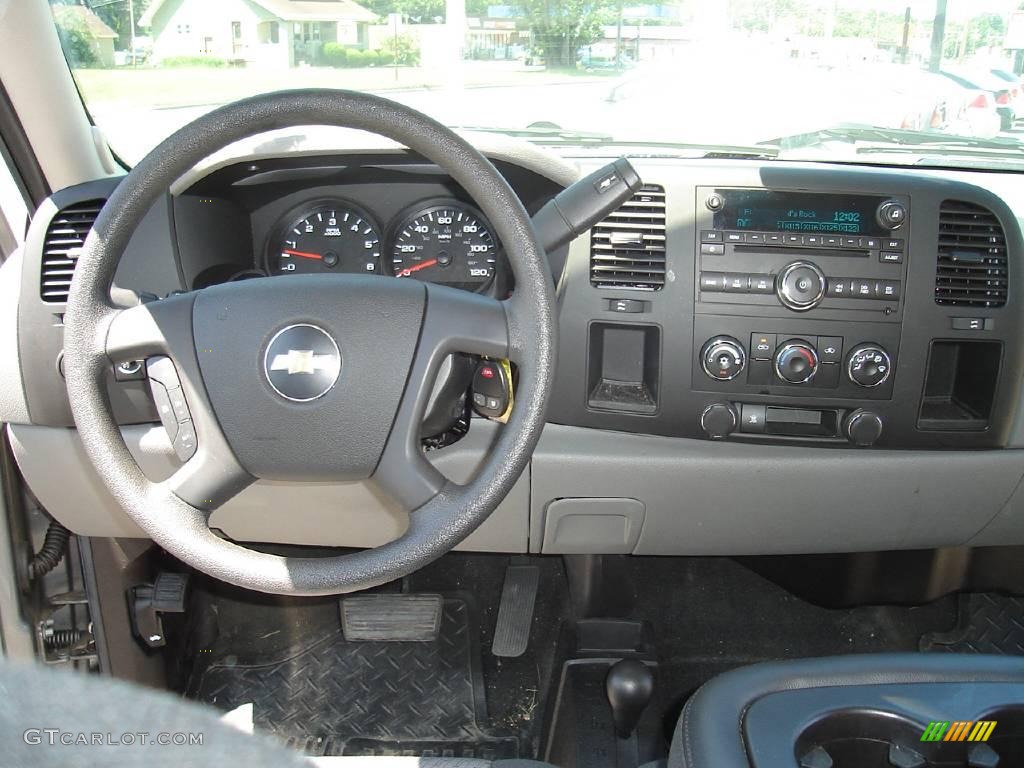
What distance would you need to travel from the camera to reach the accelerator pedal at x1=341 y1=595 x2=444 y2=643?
106 inches

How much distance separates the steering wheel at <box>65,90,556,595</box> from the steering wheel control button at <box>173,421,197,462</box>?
10 mm

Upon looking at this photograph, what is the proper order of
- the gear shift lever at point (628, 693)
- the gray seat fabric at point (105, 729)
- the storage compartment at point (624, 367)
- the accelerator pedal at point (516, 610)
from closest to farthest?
the gray seat fabric at point (105, 729) → the storage compartment at point (624, 367) → the gear shift lever at point (628, 693) → the accelerator pedal at point (516, 610)

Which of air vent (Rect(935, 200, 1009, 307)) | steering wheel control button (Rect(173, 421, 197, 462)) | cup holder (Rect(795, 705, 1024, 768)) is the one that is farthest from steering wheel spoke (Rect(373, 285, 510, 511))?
air vent (Rect(935, 200, 1009, 307))

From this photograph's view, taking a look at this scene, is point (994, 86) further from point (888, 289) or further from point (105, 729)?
point (105, 729)

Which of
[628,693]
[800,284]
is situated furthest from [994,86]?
[628,693]

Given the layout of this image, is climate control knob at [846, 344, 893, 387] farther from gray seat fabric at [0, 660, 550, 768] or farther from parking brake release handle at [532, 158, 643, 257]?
gray seat fabric at [0, 660, 550, 768]

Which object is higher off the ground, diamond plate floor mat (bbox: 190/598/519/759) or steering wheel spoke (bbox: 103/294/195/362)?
steering wheel spoke (bbox: 103/294/195/362)

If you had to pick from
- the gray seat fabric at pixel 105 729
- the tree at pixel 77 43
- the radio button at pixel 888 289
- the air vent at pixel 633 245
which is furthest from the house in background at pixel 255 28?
the gray seat fabric at pixel 105 729

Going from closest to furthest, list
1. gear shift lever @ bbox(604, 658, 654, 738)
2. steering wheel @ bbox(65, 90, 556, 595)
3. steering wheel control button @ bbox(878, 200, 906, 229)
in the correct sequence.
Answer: steering wheel @ bbox(65, 90, 556, 595), steering wheel control button @ bbox(878, 200, 906, 229), gear shift lever @ bbox(604, 658, 654, 738)

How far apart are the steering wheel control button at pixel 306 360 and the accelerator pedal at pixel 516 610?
148 centimetres

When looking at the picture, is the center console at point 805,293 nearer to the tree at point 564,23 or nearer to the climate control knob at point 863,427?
the climate control knob at point 863,427

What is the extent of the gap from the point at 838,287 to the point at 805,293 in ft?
0.22

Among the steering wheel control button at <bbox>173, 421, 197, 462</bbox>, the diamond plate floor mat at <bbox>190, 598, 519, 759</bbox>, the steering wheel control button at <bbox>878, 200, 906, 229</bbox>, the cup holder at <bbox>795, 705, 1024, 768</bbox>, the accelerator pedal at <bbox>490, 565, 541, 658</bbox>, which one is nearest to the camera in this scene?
the cup holder at <bbox>795, 705, 1024, 768</bbox>

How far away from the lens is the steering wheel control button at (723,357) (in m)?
1.89
